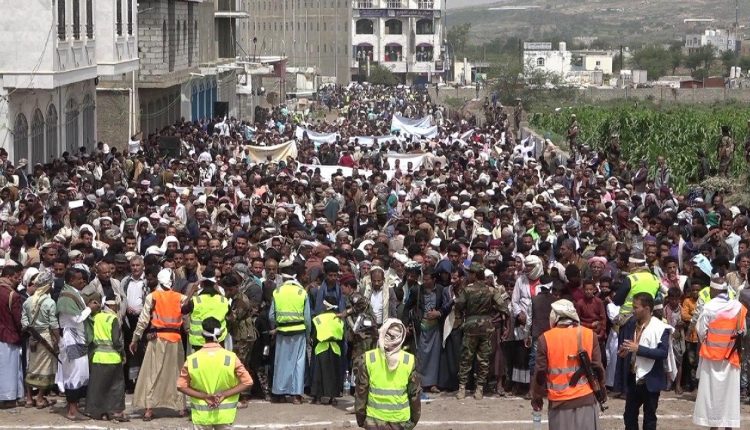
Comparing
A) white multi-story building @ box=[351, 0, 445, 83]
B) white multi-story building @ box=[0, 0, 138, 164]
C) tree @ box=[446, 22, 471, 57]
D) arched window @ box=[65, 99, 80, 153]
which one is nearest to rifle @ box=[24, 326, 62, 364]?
white multi-story building @ box=[0, 0, 138, 164]

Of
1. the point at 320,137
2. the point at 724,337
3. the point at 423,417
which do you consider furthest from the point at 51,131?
the point at 724,337

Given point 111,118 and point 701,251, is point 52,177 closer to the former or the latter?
point 701,251

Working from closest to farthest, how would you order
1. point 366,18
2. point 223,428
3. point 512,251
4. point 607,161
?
point 223,428 → point 512,251 → point 607,161 → point 366,18

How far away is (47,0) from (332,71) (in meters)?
98.7

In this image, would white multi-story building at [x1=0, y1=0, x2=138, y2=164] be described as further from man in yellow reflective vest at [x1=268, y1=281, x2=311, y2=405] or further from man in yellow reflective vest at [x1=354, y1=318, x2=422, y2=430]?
man in yellow reflective vest at [x1=354, y1=318, x2=422, y2=430]

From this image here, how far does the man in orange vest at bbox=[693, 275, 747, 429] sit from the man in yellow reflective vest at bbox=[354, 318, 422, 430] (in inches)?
115

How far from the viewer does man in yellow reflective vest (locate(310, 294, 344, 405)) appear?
12578mm

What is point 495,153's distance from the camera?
107 feet

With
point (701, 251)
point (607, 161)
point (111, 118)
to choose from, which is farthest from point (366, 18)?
point (701, 251)

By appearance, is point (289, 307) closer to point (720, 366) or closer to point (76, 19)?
point (720, 366)

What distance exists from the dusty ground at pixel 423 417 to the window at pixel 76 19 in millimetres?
16492

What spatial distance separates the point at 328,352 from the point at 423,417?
1047 mm

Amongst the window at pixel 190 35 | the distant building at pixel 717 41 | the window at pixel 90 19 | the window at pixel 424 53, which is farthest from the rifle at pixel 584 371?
the distant building at pixel 717 41

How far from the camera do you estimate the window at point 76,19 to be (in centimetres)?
2776
